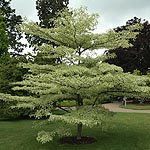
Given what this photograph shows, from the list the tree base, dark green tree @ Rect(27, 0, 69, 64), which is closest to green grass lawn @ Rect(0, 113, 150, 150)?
the tree base

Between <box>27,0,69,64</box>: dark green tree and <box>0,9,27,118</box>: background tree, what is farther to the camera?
<box>27,0,69,64</box>: dark green tree

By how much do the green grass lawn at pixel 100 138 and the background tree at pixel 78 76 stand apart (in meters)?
0.76

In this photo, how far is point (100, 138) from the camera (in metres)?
15.4

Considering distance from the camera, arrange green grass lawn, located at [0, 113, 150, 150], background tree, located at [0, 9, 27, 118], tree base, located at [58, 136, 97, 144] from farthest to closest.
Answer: background tree, located at [0, 9, 27, 118], tree base, located at [58, 136, 97, 144], green grass lawn, located at [0, 113, 150, 150]

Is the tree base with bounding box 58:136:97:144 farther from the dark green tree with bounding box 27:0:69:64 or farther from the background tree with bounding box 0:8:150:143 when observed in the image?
the dark green tree with bounding box 27:0:69:64

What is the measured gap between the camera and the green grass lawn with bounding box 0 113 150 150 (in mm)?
13789

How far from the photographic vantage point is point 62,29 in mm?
14281

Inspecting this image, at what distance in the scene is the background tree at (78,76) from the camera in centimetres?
1260

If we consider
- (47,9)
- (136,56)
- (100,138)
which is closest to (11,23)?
(47,9)

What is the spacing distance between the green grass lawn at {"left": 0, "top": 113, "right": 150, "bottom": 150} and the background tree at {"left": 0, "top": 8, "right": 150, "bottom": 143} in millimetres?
756

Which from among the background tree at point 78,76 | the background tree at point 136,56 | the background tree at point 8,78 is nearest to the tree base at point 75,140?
the background tree at point 78,76

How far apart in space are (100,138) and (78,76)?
13.6ft

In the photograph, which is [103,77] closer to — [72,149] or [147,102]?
[72,149]

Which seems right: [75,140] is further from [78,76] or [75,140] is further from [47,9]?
[47,9]
